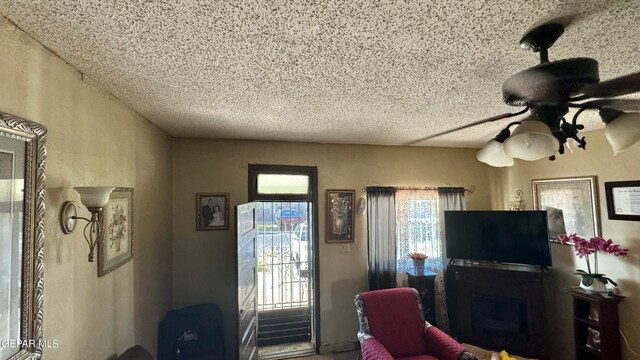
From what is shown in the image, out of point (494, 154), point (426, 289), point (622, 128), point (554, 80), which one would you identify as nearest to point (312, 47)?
point (554, 80)

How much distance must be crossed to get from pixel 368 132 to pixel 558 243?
8.32 ft

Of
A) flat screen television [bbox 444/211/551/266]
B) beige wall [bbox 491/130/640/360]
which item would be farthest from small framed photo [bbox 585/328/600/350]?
flat screen television [bbox 444/211/551/266]

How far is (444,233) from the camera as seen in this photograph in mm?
3723

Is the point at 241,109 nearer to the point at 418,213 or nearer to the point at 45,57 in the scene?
the point at 45,57

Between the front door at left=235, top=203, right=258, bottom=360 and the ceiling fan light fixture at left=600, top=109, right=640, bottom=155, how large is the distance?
7.87 feet

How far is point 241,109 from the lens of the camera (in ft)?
6.87

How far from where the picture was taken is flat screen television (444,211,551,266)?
118 inches

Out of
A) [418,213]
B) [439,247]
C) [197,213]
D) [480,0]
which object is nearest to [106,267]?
[197,213]

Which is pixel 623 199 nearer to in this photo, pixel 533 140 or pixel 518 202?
pixel 518 202

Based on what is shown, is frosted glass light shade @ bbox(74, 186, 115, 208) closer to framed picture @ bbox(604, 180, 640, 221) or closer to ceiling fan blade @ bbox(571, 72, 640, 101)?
ceiling fan blade @ bbox(571, 72, 640, 101)

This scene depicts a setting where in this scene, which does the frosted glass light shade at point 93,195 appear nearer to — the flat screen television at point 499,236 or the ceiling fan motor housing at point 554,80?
the ceiling fan motor housing at point 554,80

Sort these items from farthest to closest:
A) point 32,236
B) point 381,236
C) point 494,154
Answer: point 381,236 → point 494,154 → point 32,236

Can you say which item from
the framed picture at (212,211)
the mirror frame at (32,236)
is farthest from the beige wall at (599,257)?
the mirror frame at (32,236)

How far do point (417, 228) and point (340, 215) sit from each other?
1.08 m
